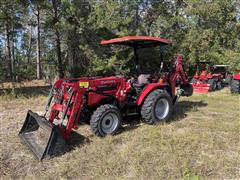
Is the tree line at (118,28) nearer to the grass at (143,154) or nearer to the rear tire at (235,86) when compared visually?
the rear tire at (235,86)

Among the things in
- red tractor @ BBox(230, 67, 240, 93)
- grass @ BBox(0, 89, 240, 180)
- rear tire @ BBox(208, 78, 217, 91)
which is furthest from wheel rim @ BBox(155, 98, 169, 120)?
rear tire @ BBox(208, 78, 217, 91)

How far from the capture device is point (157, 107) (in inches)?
221

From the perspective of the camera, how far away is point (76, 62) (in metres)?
13.3

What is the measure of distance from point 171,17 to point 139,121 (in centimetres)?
1143

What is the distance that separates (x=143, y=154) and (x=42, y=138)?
1.75 meters

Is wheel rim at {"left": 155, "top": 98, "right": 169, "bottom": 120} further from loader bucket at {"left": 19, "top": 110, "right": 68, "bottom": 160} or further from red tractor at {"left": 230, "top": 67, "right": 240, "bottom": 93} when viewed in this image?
red tractor at {"left": 230, "top": 67, "right": 240, "bottom": 93}

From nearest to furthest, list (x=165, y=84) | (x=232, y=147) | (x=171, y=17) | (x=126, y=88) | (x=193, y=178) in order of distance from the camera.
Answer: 1. (x=193, y=178)
2. (x=232, y=147)
3. (x=126, y=88)
4. (x=165, y=84)
5. (x=171, y=17)

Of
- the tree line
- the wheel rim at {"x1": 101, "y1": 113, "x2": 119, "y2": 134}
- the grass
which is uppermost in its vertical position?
the tree line

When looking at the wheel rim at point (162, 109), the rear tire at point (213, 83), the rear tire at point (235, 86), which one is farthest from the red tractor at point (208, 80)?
the wheel rim at point (162, 109)

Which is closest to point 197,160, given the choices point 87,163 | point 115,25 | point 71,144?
point 87,163

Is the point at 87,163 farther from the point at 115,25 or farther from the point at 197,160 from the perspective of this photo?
the point at 115,25

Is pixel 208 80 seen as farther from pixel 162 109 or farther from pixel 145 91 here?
pixel 145 91

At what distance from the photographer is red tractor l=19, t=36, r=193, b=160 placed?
425cm

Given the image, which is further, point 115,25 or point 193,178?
point 115,25
